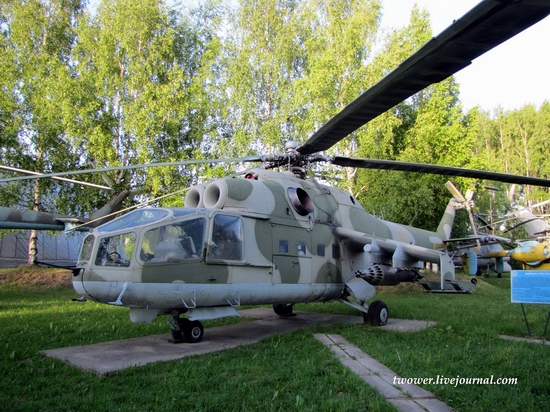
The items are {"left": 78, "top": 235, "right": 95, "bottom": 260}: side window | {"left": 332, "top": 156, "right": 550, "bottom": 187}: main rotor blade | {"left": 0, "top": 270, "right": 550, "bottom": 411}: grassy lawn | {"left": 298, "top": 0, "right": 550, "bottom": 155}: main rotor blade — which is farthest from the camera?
{"left": 332, "top": 156, "right": 550, "bottom": 187}: main rotor blade

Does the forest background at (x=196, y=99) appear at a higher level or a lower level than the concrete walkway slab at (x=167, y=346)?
higher

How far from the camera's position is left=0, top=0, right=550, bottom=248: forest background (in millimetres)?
18844

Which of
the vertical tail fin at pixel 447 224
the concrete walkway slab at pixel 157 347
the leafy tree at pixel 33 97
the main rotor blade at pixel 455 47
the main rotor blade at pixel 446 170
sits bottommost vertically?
the concrete walkway slab at pixel 157 347

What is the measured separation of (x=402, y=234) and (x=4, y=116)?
18.2 m

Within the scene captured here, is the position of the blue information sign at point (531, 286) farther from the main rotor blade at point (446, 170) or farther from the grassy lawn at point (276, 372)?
the main rotor blade at point (446, 170)

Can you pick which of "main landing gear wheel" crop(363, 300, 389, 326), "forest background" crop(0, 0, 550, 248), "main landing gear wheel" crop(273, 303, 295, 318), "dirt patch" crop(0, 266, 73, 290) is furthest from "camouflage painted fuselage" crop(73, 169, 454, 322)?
"dirt patch" crop(0, 266, 73, 290)

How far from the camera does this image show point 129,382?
15.6 feet

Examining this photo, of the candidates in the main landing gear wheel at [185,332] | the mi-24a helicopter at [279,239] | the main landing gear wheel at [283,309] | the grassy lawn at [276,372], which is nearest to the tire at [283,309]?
the main landing gear wheel at [283,309]

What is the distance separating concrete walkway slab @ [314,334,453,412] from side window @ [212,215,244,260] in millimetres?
2169

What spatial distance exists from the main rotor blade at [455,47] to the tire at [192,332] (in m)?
4.28

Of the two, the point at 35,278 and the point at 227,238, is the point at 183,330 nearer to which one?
the point at 227,238

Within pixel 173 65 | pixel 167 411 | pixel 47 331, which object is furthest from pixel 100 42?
pixel 167 411

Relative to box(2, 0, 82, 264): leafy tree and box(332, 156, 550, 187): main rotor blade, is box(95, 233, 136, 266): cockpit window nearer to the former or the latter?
box(332, 156, 550, 187): main rotor blade

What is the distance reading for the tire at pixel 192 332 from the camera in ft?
22.9
